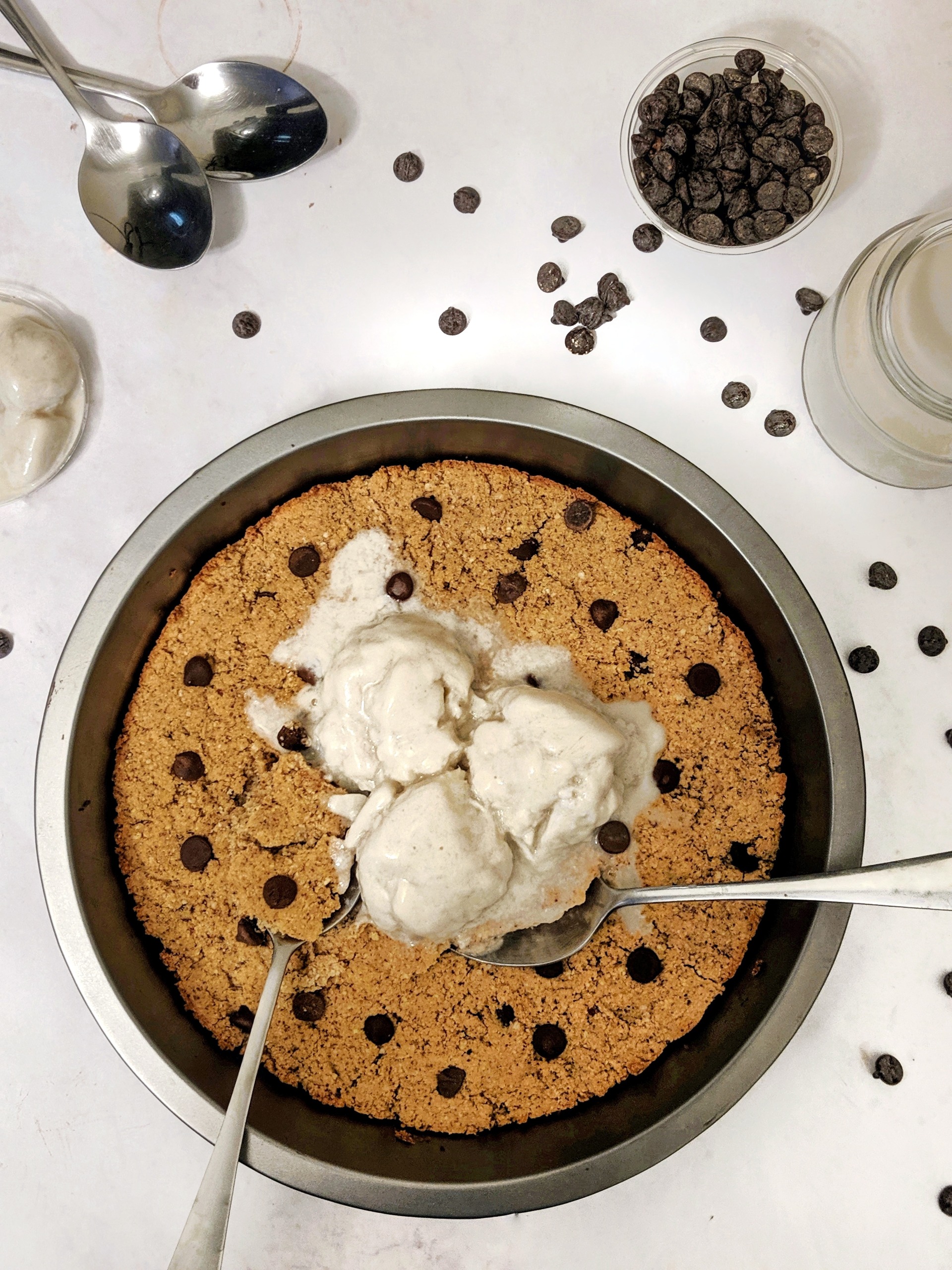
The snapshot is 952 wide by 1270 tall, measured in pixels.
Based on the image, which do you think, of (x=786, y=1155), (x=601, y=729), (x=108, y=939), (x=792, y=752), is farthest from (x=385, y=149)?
(x=786, y=1155)

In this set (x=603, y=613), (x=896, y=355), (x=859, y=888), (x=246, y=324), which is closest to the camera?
(x=859, y=888)

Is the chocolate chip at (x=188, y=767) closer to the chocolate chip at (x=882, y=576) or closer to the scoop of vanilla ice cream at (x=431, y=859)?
the scoop of vanilla ice cream at (x=431, y=859)

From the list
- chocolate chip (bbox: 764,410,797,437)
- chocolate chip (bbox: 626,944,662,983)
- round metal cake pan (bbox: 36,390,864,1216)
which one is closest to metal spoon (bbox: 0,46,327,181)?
round metal cake pan (bbox: 36,390,864,1216)

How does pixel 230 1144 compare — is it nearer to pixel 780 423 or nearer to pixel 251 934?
pixel 251 934

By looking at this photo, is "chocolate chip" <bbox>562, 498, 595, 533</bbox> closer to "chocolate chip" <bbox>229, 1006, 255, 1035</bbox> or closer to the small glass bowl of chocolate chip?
the small glass bowl of chocolate chip

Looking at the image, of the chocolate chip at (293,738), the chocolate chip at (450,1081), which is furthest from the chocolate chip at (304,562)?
the chocolate chip at (450,1081)

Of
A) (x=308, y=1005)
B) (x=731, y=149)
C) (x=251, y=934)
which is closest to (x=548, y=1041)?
(x=308, y=1005)
